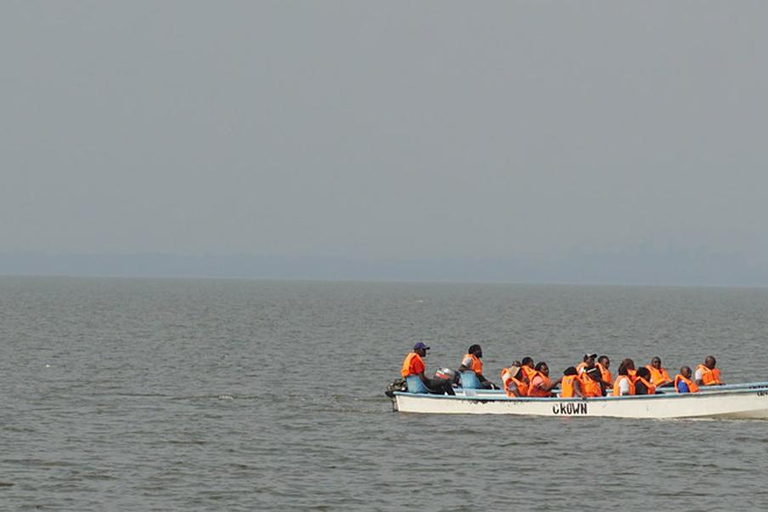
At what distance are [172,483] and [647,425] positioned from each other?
540 inches

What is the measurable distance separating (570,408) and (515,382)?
185 cm

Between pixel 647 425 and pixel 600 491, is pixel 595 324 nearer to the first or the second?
pixel 647 425

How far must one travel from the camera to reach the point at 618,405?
126 feet

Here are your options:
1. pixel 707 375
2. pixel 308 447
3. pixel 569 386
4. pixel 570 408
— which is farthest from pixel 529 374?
pixel 308 447

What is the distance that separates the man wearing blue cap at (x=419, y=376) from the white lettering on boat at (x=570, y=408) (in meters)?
3.45

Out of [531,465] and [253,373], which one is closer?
[531,465]

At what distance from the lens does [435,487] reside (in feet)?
96.4

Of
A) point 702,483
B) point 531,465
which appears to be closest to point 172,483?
point 531,465

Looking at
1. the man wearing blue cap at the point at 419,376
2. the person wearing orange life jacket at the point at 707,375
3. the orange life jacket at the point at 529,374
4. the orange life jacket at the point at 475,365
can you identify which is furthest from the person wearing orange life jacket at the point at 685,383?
the man wearing blue cap at the point at 419,376

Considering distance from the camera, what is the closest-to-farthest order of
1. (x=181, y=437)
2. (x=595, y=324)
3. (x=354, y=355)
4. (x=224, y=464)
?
(x=224, y=464) < (x=181, y=437) < (x=354, y=355) < (x=595, y=324)

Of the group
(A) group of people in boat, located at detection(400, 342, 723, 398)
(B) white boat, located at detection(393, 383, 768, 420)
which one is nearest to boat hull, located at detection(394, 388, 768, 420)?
(B) white boat, located at detection(393, 383, 768, 420)

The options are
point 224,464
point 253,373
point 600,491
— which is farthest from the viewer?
point 253,373

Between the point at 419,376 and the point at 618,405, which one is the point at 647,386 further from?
the point at 419,376

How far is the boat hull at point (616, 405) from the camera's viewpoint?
37500mm
